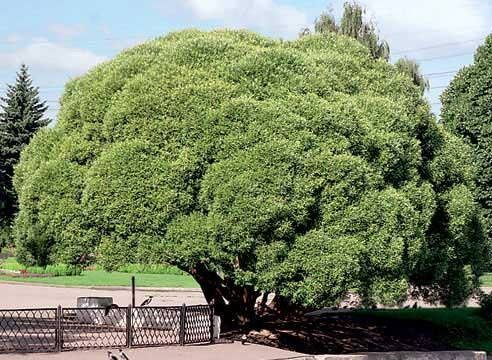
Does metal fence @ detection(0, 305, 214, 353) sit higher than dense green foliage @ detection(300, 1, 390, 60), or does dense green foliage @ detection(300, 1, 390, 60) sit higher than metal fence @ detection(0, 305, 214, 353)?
dense green foliage @ detection(300, 1, 390, 60)

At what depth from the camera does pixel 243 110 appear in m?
11.1

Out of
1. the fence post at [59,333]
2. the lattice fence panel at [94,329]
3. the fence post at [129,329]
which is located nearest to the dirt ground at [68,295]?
the lattice fence panel at [94,329]

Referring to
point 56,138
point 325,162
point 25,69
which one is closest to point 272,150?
point 325,162

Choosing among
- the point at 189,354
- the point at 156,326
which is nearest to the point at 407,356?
the point at 189,354

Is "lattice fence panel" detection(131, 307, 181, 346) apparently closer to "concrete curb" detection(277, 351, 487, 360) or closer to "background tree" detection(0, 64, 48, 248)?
"concrete curb" detection(277, 351, 487, 360)

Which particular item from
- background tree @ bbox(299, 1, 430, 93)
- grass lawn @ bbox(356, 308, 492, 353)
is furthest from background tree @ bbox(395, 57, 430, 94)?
grass lawn @ bbox(356, 308, 492, 353)

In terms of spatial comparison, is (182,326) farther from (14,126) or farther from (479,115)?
(14,126)

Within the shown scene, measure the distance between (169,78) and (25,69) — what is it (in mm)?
33784

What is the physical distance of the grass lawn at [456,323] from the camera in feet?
64.2

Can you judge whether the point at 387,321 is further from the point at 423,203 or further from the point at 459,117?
the point at 423,203

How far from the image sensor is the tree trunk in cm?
1478

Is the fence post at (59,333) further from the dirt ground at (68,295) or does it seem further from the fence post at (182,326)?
the dirt ground at (68,295)

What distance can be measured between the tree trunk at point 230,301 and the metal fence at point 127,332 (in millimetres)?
1135

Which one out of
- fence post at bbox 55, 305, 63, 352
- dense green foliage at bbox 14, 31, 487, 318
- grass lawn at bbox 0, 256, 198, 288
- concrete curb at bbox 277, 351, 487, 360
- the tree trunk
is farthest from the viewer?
grass lawn at bbox 0, 256, 198, 288
